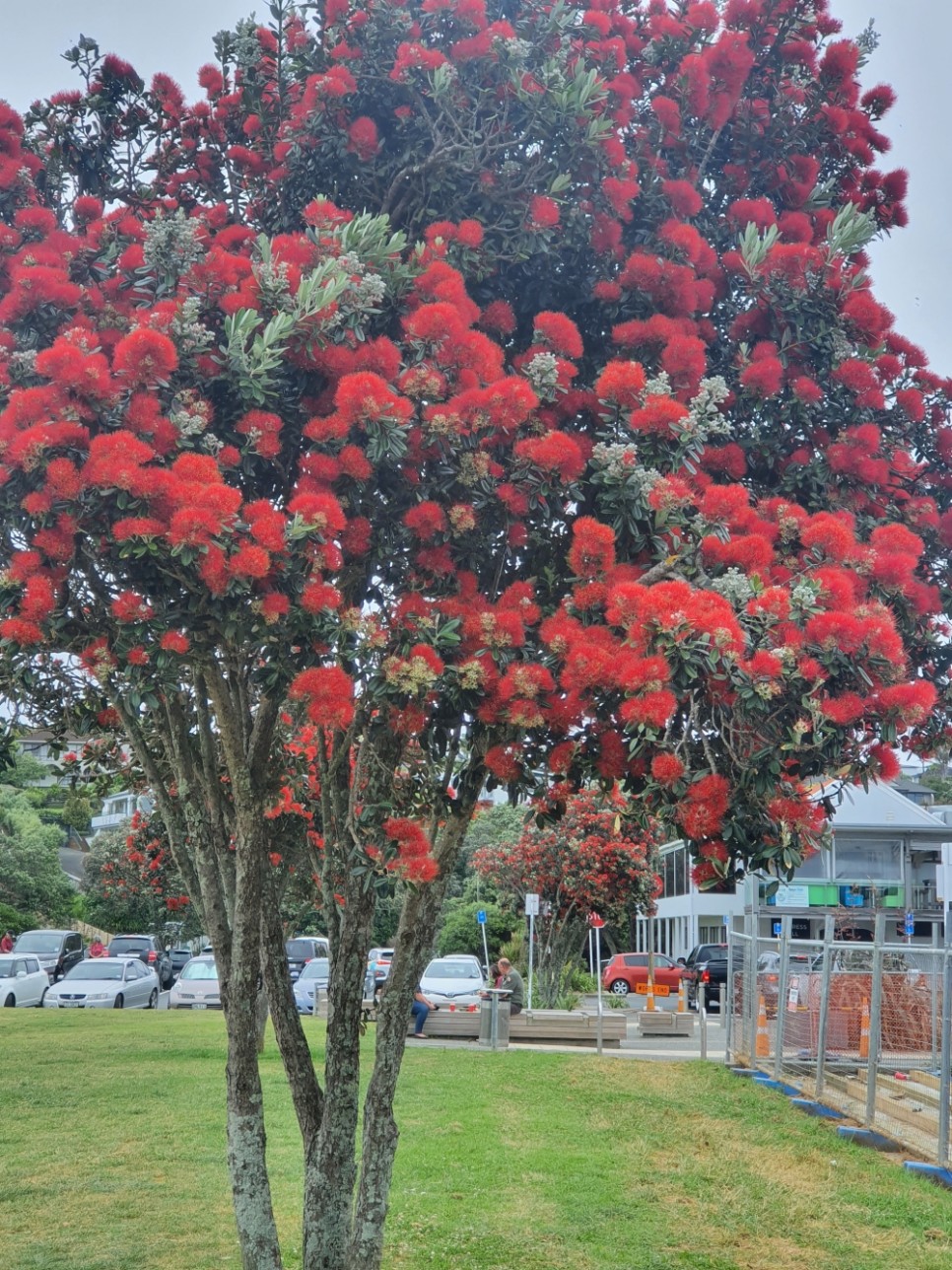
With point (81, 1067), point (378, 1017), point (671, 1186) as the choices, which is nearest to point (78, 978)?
point (81, 1067)

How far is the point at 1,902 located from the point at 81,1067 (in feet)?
101

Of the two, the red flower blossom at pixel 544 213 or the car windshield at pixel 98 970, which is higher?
the red flower blossom at pixel 544 213

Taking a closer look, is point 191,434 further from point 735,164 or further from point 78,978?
point 78,978

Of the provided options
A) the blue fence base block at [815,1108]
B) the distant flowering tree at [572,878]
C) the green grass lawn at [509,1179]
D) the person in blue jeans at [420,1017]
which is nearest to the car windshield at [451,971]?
the distant flowering tree at [572,878]

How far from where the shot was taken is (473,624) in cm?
521

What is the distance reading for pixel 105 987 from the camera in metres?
27.9

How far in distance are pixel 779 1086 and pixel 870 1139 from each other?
3512 millimetres

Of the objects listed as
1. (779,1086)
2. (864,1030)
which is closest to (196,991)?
(779,1086)

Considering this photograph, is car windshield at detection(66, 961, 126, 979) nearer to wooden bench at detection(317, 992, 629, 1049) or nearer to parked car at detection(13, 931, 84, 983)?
parked car at detection(13, 931, 84, 983)

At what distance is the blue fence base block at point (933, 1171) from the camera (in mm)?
9771

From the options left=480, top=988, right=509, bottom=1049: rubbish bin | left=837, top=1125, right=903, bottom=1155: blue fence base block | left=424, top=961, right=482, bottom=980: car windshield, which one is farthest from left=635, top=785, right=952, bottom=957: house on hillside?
left=837, top=1125, right=903, bottom=1155: blue fence base block

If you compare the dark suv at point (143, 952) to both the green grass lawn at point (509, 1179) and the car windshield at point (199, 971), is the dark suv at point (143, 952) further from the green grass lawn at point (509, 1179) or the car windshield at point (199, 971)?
the green grass lawn at point (509, 1179)

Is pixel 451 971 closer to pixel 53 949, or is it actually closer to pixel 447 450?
pixel 53 949

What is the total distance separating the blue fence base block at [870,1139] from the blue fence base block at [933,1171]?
876 mm
